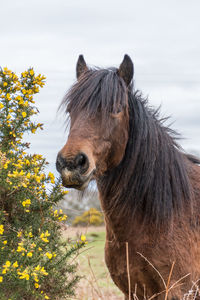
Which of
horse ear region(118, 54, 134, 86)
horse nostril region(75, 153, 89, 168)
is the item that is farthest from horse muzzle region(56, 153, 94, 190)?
horse ear region(118, 54, 134, 86)

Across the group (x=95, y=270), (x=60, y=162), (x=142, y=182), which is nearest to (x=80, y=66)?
(x=142, y=182)

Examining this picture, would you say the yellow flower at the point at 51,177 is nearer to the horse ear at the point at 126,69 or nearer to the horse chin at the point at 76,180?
the horse chin at the point at 76,180

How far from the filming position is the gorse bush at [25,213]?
3.38 m

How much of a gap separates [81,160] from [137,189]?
0.92 meters

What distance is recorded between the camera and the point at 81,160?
318cm

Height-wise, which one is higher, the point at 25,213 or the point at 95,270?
the point at 25,213

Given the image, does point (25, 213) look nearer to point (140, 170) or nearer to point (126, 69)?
point (140, 170)

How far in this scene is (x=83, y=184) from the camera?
326 cm

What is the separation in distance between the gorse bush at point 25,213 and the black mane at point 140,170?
0.49 metres

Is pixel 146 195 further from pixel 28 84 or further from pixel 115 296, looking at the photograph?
pixel 115 296

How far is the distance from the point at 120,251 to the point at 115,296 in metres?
6.53

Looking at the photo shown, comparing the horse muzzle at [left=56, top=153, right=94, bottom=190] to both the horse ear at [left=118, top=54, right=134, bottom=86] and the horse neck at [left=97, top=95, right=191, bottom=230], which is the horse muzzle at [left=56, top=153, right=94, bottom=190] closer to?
the horse neck at [left=97, top=95, right=191, bottom=230]

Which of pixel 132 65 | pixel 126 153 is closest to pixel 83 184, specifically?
pixel 126 153

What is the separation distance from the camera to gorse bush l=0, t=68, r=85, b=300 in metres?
3.38
